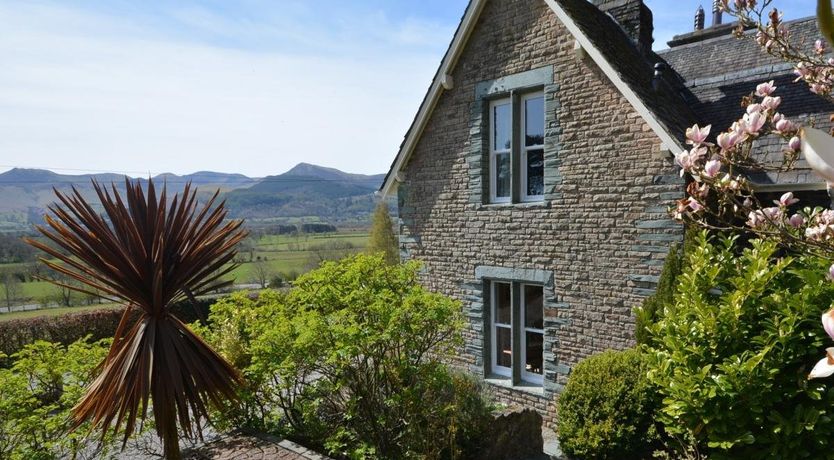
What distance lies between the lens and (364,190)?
75.3m

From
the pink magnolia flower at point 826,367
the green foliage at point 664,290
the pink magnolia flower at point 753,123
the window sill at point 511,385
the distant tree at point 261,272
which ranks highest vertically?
the pink magnolia flower at point 753,123

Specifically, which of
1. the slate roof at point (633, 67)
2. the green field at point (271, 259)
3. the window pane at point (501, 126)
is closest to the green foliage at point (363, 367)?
the window pane at point (501, 126)

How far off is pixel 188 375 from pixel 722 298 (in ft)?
17.9

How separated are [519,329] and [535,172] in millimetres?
3008

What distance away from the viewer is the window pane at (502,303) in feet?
30.6

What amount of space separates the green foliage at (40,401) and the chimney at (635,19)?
11009 mm

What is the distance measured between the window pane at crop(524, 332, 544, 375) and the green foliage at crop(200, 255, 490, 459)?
269 centimetres

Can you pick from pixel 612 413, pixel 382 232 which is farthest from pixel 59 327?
pixel 612 413

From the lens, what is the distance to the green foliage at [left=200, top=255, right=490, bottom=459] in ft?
18.4

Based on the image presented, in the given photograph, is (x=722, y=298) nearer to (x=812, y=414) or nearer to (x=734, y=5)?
(x=812, y=414)

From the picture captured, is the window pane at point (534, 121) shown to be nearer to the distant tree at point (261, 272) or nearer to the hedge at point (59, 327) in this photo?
the hedge at point (59, 327)

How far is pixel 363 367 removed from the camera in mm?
5934

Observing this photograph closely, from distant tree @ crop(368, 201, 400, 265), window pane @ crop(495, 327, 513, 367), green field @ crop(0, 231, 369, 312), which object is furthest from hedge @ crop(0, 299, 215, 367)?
distant tree @ crop(368, 201, 400, 265)

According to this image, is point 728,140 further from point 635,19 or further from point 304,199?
point 304,199
